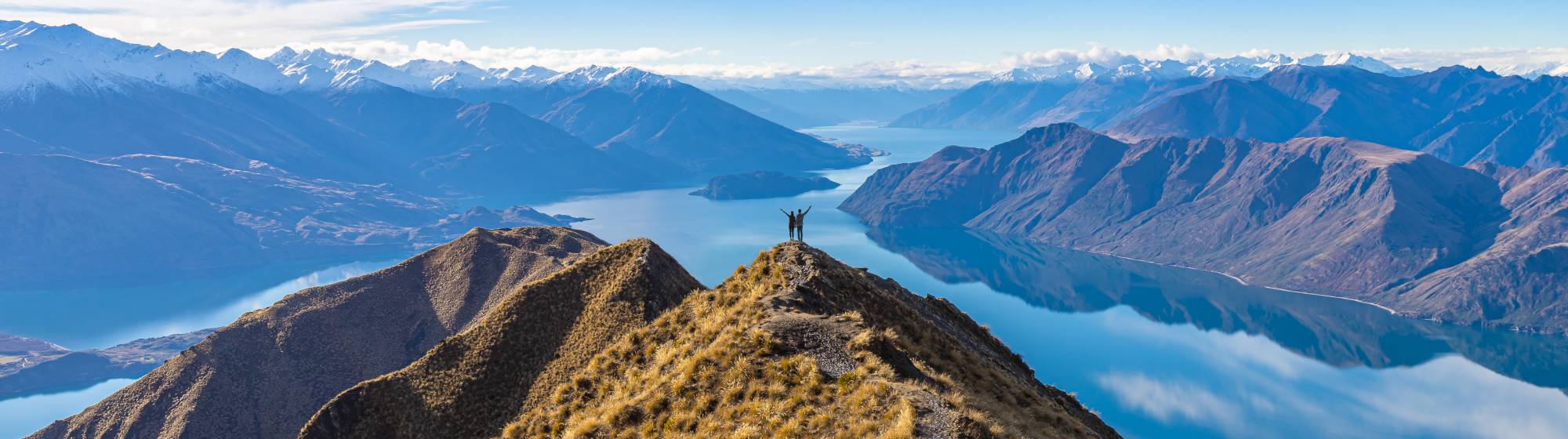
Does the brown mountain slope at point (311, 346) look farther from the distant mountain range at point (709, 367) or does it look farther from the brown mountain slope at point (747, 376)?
the brown mountain slope at point (747, 376)

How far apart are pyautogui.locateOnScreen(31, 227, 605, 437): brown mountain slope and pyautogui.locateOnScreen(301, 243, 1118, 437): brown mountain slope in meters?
46.9

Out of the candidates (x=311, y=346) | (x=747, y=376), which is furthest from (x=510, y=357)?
(x=311, y=346)

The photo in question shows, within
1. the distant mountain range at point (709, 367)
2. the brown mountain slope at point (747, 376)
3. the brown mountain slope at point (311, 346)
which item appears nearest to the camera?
the brown mountain slope at point (747, 376)

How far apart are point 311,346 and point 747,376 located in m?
79.0

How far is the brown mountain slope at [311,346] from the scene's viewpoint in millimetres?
93875

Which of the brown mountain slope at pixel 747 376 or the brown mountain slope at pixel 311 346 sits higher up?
the brown mountain slope at pixel 747 376

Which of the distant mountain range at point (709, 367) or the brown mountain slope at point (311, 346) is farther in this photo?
the brown mountain slope at point (311, 346)

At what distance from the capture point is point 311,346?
101 meters

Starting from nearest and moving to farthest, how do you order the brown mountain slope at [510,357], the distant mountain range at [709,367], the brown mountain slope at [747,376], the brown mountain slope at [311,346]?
the brown mountain slope at [747,376]
the distant mountain range at [709,367]
the brown mountain slope at [510,357]
the brown mountain slope at [311,346]

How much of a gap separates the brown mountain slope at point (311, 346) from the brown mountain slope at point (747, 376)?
46945 mm

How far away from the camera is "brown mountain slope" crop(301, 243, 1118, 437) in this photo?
109ft

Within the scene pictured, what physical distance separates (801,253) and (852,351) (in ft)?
39.1

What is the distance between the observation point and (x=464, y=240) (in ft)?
370

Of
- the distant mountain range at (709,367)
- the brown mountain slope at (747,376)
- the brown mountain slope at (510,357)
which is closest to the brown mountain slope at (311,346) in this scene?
the distant mountain range at (709,367)
